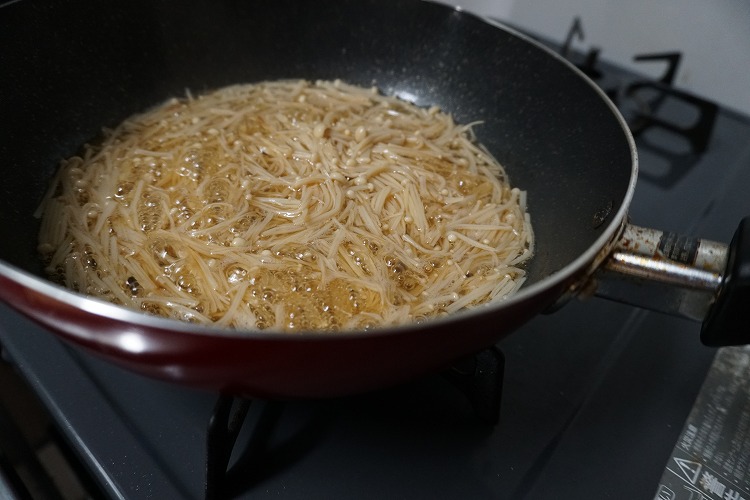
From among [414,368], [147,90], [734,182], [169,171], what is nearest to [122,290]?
[169,171]

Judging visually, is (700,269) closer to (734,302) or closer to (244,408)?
(734,302)

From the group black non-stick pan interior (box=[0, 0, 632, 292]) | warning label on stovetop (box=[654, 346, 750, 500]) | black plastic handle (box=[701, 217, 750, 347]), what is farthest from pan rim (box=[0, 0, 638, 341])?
warning label on stovetop (box=[654, 346, 750, 500])

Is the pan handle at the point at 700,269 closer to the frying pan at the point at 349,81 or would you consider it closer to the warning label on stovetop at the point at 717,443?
the frying pan at the point at 349,81

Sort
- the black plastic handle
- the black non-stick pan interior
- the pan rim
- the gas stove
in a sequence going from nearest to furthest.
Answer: the pan rim < the black plastic handle < the gas stove < the black non-stick pan interior

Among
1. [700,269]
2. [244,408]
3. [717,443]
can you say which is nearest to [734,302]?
[700,269]

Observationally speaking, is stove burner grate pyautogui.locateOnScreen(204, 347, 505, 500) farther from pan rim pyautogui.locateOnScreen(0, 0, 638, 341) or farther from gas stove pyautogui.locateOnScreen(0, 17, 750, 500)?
pan rim pyautogui.locateOnScreen(0, 0, 638, 341)

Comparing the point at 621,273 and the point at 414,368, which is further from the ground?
the point at 621,273

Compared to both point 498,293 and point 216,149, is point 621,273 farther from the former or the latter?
point 216,149
